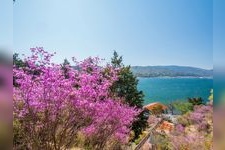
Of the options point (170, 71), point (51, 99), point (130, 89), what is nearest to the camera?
point (51, 99)

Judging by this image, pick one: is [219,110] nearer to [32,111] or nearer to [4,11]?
[4,11]

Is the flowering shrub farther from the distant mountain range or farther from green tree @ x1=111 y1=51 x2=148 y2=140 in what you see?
green tree @ x1=111 y1=51 x2=148 y2=140

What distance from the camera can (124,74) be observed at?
33.4ft

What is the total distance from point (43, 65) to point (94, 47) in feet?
9.49

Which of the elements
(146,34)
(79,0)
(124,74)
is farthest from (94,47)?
(124,74)

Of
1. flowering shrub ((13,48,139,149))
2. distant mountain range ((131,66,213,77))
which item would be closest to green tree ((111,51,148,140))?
distant mountain range ((131,66,213,77))

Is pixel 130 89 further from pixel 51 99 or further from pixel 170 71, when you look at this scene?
pixel 51 99

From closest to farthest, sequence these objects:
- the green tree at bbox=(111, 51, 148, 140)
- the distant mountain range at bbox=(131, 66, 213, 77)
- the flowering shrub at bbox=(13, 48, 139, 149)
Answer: the flowering shrub at bbox=(13, 48, 139, 149) → the distant mountain range at bbox=(131, 66, 213, 77) → the green tree at bbox=(111, 51, 148, 140)

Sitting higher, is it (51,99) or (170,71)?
(170,71)

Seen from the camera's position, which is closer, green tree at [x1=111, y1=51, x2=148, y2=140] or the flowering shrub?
the flowering shrub

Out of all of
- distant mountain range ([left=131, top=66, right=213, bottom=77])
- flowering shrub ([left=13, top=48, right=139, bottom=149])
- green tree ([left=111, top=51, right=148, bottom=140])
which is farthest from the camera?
green tree ([left=111, top=51, right=148, bottom=140])

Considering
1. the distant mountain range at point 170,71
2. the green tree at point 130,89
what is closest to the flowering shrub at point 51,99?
the distant mountain range at point 170,71

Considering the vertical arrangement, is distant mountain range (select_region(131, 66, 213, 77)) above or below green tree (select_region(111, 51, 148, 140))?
above

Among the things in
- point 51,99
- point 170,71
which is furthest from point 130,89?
point 51,99
